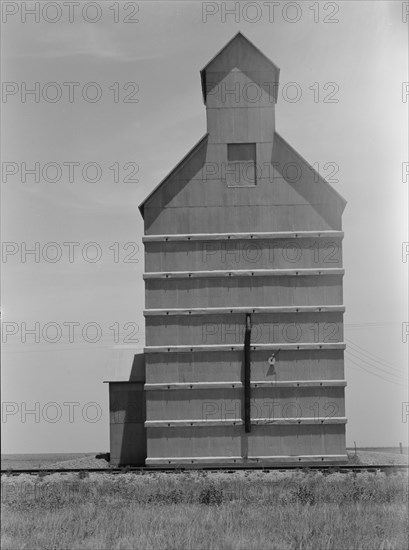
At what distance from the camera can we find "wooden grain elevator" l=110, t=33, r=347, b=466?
68.5 feet

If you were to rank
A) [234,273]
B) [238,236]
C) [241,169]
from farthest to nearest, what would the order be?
[241,169]
[238,236]
[234,273]

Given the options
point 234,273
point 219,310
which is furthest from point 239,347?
point 234,273

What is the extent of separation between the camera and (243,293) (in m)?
20.9

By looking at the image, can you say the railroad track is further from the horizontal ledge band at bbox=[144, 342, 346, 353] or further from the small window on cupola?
the small window on cupola

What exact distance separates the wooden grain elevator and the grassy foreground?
2.85 meters

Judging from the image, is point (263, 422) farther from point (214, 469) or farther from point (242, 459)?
point (214, 469)

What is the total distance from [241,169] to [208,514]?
10348mm

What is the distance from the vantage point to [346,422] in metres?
21.2

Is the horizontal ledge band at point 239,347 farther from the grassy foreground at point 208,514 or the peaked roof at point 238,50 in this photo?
the peaked roof at point 238,50

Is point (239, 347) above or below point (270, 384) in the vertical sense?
above

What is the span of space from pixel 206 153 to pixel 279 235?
311 centimetres

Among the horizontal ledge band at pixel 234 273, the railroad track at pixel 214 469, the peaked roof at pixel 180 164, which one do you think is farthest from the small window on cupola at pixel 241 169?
the railroad track at pixel 214 469

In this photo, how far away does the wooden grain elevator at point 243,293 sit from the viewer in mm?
20891

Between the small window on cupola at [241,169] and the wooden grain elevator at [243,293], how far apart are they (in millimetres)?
30
